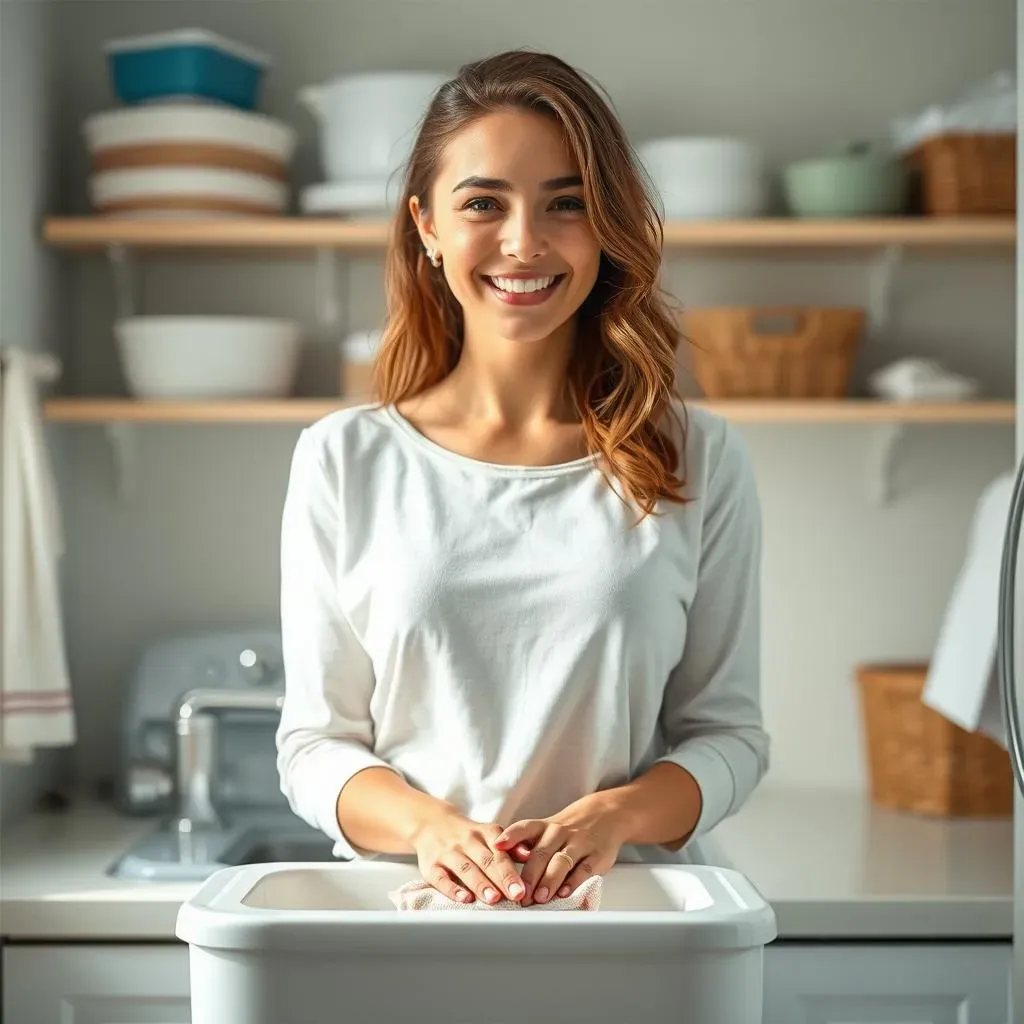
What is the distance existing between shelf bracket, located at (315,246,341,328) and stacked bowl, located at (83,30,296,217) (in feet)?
0.60

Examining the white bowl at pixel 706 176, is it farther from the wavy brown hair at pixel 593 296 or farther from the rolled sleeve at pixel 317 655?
the rolled sleeve at pixel 317 655

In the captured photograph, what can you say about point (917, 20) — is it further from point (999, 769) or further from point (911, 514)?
point (999, 769)

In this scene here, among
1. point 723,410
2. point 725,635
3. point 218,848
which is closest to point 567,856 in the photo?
point 725,635

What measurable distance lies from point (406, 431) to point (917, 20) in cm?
159

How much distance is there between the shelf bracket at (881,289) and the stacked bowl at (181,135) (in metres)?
1.03

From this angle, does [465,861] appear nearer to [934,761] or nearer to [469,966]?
[469,966]

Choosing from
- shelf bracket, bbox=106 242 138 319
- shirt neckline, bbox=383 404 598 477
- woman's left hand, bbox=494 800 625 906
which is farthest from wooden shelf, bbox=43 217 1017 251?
woman's left hand, bbox=494 800 625 906

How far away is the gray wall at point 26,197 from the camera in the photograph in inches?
87.5

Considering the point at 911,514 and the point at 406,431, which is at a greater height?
the point at 406,431

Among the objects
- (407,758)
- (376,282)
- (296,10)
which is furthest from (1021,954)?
(296,10)

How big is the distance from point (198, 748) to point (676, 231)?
3.57 feet

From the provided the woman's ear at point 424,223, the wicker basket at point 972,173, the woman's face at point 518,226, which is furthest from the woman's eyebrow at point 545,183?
the wicker basket at point 972,173

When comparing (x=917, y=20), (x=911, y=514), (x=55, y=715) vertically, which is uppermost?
(x=917, y=20)

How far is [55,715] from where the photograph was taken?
208 cm
